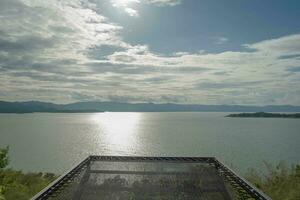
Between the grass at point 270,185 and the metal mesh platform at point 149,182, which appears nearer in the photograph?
the metal mesh platform at point 149,182

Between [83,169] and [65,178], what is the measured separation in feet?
2.50

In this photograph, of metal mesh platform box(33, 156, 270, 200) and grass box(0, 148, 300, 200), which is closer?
metal mesh platform box(33, 156, 270, 200)

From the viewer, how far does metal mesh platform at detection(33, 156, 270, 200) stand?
193 inches

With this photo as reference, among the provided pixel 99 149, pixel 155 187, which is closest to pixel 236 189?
pixel 155 187

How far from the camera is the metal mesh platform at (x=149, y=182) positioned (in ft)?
16.1

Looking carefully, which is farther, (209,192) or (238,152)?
(238,152)

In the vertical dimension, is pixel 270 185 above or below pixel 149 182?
below

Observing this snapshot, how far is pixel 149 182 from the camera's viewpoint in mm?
5430

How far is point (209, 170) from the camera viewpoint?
20.1 ft

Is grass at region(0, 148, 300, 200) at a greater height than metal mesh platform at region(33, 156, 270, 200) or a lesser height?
lesser

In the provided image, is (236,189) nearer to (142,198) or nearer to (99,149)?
(142,198)

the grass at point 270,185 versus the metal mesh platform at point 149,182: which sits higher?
the metal mesh platform at point 149,182

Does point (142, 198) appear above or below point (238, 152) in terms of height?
above

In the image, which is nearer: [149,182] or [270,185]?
[149,182]
